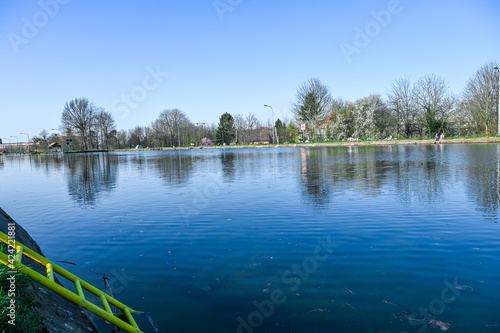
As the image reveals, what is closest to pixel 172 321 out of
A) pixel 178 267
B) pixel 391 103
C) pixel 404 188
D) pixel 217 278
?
pixel 217 278

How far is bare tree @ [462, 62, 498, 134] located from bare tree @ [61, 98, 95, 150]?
8865 centimetres

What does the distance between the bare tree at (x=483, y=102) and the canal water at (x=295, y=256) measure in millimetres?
49020

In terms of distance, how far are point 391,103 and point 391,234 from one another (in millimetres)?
65569

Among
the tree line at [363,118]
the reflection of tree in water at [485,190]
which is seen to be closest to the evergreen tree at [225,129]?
the tree line at [363,118]

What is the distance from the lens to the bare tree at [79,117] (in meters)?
83.6

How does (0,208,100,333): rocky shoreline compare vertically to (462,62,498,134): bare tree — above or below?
below

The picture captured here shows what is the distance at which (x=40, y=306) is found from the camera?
269 cm

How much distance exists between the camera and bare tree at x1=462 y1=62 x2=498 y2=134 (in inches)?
1907

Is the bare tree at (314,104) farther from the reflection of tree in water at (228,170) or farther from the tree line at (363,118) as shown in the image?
the reflection of tree in water at (228,170)

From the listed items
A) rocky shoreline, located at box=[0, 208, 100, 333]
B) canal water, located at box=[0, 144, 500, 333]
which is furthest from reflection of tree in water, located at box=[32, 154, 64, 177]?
rocky shoreline, located at box=[0, 208, 100, 333]

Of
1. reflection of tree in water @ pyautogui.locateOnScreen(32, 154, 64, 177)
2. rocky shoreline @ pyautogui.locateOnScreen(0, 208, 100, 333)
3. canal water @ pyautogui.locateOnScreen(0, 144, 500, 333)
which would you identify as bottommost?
canal water @ pyautogui.locateOnScreen(0, 144, 500, 333)

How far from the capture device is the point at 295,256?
520 centimetres

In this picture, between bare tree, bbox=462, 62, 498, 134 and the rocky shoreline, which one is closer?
the rocky shoreline

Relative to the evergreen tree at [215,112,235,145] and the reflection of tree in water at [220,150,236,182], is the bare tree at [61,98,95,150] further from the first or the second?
the reflection of tree in water at [220,150,236,182]
